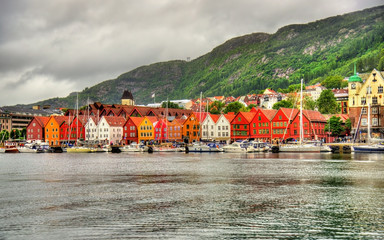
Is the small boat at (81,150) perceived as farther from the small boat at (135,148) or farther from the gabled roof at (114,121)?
the gabled roof at (114,121)

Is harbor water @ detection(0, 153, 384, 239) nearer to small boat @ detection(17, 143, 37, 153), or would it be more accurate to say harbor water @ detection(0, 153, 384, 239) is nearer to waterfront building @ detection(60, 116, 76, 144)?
small boat @ detection(17, 143, 37, 153)

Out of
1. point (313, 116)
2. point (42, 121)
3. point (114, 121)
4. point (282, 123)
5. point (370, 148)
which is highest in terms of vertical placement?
point (42, 121)

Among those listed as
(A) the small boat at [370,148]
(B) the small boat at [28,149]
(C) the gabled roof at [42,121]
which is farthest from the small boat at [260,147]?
(C) the gabled roof at [42,121]

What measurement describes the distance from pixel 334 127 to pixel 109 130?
77.4 meters

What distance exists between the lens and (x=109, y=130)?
161 metres

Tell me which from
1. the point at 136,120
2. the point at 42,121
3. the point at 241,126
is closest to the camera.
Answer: the point at 241,126

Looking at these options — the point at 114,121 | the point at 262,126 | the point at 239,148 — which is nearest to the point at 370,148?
the point at 239,148

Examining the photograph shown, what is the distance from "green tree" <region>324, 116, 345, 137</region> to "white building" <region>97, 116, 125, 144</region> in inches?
2873

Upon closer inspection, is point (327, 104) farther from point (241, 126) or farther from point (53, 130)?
point (53, 130)

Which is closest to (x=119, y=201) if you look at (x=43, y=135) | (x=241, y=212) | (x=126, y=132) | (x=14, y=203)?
(x=14, y=203)

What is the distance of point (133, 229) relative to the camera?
915 inches

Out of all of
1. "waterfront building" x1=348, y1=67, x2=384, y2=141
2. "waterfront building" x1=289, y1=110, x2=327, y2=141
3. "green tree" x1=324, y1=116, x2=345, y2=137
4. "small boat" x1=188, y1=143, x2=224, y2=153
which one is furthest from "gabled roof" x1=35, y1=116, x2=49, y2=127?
"waterfront building" x1=348, y1=67, x2=384, y2=141

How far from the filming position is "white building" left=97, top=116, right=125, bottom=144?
16062 cm

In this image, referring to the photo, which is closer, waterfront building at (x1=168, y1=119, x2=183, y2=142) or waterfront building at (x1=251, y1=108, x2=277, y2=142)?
waterfront building at (x1=251, y1=108, x2=277, y2=142)
